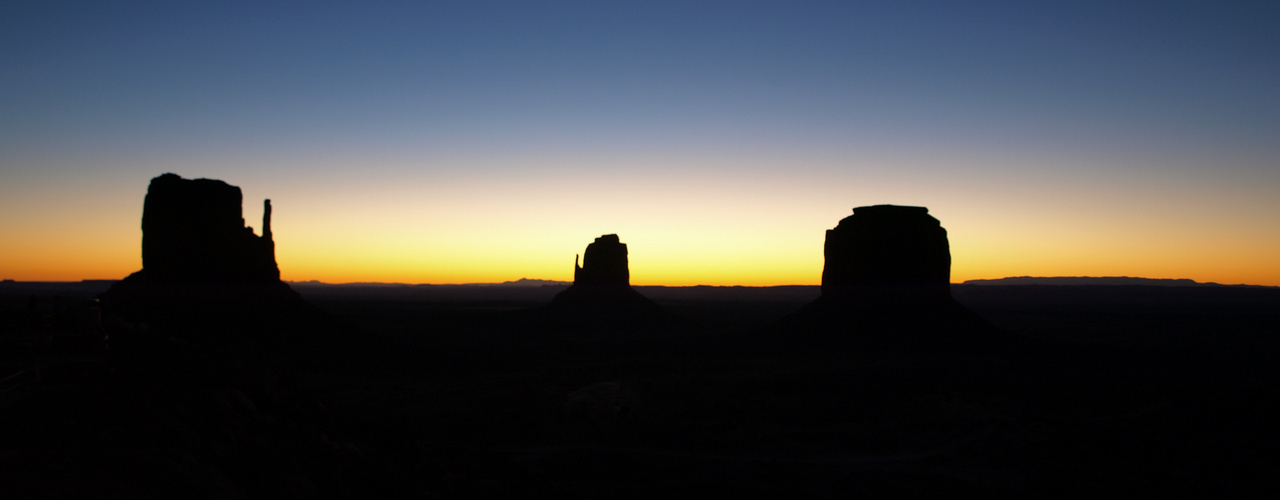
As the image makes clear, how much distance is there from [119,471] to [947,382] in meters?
24.4

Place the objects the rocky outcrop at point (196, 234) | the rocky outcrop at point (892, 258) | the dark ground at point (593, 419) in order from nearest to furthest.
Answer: the dark ground at point (593, 419), the rocky outcrop at point (196, 234), the rocky outcrop at point (892, 258)

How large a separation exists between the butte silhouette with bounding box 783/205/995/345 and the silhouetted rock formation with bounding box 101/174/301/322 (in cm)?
2794

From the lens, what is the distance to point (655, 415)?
2080cm

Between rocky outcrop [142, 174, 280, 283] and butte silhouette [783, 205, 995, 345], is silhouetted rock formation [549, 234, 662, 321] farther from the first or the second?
rocky outcrop [142, 174, 280, 283]

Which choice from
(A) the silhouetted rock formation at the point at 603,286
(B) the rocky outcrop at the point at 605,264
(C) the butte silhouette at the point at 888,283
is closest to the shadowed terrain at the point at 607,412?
(C) the butte silhouette at the point at 888,283

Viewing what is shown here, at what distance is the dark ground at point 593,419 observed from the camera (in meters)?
9.54

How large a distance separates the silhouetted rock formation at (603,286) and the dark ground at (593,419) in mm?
29293

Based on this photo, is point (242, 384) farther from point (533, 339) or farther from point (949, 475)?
point (533, 339)

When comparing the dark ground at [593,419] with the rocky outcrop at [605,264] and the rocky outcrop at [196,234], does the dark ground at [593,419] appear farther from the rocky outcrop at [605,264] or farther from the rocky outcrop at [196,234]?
the rocky outcrop at [605,264]

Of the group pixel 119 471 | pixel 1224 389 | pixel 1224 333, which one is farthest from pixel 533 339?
pixel 1224 333

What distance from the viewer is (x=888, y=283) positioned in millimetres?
42375

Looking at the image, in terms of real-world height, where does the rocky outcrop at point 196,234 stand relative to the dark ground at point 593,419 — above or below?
above

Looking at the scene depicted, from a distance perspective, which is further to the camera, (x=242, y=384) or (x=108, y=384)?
(x=242, y=384)

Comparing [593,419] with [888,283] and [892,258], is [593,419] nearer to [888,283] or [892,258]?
[888,283]
